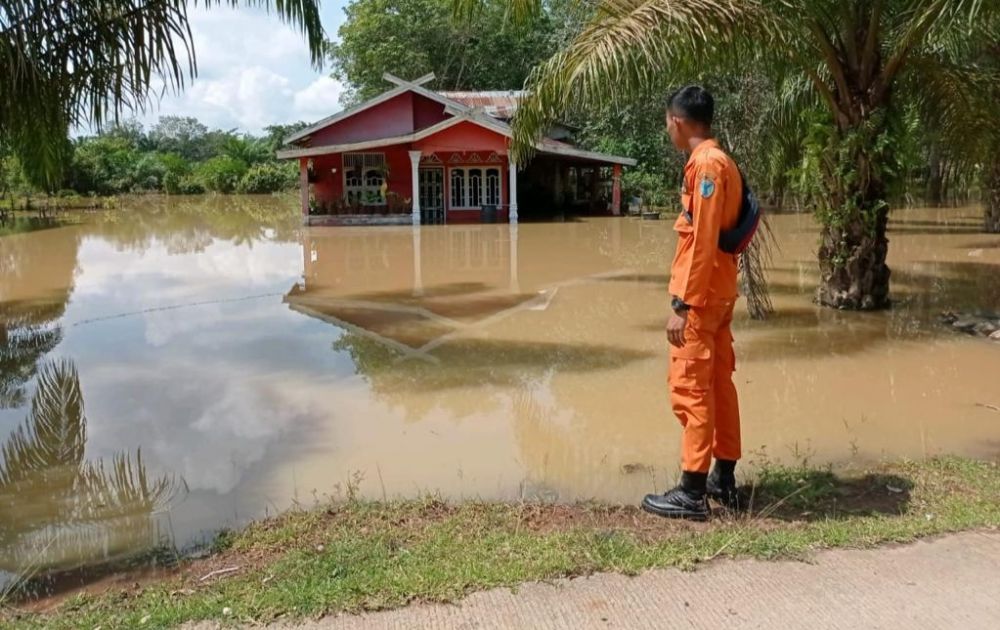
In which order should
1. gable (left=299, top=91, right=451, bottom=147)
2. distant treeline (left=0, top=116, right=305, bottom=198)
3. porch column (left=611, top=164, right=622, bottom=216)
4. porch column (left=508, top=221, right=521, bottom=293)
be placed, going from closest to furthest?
porch column (left=508, top=221, right=521, bottom=293) < gable (left=299, top=91, right=451, bottom=147) < porch column (left=611, top=164, right=622, bottom=216) < distant treeline (left=0, top=116, right=305, bottom=198)

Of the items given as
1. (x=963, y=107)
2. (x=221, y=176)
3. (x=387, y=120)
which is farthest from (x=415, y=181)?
(x=221, y=176)

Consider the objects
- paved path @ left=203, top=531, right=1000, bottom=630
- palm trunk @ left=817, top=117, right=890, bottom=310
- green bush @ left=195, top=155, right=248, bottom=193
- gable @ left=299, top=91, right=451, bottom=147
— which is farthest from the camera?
green bush @ left=195, top=155, right=248, bottom=193

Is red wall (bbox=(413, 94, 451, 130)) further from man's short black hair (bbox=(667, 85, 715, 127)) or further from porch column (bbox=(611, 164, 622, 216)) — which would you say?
man's short black hair (bbox=(667, 85, 715, 127))

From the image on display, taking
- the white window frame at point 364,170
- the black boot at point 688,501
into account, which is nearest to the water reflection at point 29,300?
the black boot at point 688,501

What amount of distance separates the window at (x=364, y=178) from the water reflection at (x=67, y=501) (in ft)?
68.1

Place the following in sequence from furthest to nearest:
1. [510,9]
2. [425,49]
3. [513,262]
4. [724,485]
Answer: [425,49] < [513,262] < [510,9] < [724,485]

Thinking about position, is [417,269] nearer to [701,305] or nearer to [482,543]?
[701,305]

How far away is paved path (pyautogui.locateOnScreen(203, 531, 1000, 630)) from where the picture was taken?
2762 millimetres

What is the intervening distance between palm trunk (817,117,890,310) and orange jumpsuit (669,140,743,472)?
6714mm

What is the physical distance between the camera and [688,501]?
12.6 ft

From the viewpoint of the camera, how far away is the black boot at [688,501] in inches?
150

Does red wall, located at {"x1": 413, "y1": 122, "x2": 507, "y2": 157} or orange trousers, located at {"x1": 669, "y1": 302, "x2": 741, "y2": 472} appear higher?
red wall, located at {"x1": 413, "y1": 122, "x2": 507, "y2": 157}

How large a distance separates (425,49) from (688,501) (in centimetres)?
3731

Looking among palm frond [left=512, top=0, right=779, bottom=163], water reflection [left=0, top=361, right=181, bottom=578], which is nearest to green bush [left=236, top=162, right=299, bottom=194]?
palm frond [left=512, top=0, right=779, bottom=163]
